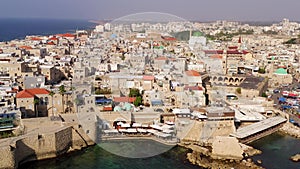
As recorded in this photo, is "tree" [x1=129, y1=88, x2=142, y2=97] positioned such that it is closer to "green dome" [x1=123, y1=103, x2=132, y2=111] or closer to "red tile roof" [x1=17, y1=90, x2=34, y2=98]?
"green dome" [x1=123, y1=103, x2=132, y2=111]

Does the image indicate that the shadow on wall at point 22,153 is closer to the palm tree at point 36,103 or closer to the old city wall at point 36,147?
the old city wall at point 36,147

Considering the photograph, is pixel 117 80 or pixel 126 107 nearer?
pixel 126 107

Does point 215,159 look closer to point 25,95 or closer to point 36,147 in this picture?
point 36,147

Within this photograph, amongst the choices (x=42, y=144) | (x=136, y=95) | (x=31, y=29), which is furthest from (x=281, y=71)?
(x=31, y=29)

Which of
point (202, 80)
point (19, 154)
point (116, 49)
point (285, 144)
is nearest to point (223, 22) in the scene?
point (116, 49)

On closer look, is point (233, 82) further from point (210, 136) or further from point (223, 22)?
point (223, 22)

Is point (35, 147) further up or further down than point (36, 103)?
further down

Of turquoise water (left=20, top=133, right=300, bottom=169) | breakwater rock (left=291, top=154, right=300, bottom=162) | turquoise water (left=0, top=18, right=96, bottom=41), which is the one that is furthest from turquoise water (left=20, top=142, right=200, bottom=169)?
turquoise water (left=0, top=18, right=96, bottom=41)
